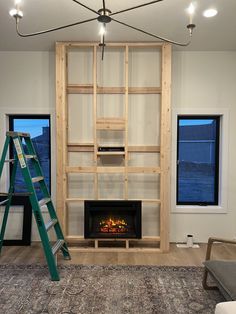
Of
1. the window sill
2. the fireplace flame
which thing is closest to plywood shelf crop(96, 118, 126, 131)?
the fireplace flame

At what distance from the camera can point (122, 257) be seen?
12.2 ft

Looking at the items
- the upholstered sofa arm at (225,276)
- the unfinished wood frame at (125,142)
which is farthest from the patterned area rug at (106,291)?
the unfinished wood frame at (125,142)

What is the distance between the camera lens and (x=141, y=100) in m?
4.21

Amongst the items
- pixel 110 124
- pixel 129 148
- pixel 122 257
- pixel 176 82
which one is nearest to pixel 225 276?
pixel 122 257

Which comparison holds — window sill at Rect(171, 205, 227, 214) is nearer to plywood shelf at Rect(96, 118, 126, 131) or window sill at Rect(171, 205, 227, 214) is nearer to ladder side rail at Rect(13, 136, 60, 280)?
plywood shelf at Rect(96, 118, 126, 131)

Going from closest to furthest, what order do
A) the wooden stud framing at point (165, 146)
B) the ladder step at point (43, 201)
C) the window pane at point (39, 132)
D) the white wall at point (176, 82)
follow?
1. the ladder step at point (43, 201)
2. the wooden stud framing at point (165, 146)
3. the white wall at point (176, 82)
4. the window pane at point (39, 132)

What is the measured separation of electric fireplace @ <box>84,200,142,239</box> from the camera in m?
3.94

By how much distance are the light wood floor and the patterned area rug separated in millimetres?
188

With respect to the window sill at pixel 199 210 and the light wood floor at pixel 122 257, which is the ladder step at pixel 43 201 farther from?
the window sill at pixel 199 210

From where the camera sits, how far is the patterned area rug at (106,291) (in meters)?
2.51

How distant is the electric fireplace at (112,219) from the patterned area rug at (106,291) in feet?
2.03

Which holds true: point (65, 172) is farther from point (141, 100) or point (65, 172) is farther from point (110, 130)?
point (141, 100)

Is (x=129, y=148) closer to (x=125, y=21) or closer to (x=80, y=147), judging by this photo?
(x=80, y=147)

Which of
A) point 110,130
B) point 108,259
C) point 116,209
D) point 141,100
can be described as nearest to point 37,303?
point 108,259
